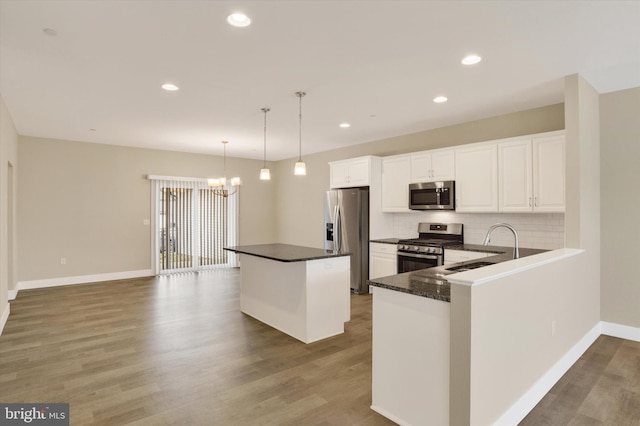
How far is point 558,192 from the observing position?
4.02 metres

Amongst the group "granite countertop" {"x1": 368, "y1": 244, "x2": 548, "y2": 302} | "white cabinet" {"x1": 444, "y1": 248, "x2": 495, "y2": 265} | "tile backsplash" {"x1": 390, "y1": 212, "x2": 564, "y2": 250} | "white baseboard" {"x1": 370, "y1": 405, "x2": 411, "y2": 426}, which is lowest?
"white baseboard" {"x1": 370, "y1": 405, "x2": 411, "y2": 426}

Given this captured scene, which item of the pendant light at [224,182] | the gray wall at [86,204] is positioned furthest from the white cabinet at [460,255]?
the gray wall at [86,204]

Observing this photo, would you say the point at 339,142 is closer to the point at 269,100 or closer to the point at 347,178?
the point at 347,178

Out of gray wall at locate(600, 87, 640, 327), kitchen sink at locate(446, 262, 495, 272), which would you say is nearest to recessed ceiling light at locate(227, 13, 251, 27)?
kitchen sink at locate(446, 262, 495, 272)

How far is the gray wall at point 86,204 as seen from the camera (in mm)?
6297

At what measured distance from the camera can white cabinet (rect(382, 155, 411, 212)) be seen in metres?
5.71

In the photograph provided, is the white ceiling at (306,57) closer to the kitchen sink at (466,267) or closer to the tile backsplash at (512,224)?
the tile backsplash at (512,224)

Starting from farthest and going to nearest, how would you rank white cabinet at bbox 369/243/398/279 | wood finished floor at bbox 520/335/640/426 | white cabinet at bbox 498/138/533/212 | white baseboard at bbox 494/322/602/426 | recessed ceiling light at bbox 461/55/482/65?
white cabinet at bbox 369/243/398/279 < white cabinet at bbox 498/138/533/212 < recessed ceiling light at bbox 461/55/482/65 < wood finished floor at bbox 520/335/640/426 < white baseboard at bbox 494/322/602/426

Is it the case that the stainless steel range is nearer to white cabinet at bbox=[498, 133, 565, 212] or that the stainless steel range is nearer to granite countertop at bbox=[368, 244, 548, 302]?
white cabinet at bbox=[498, 133, 565, 212]

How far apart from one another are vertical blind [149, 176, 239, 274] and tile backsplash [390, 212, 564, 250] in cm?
475

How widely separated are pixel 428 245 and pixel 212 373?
3.25 m

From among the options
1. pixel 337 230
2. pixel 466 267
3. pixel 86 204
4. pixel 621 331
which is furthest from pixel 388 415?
pixel 86 204

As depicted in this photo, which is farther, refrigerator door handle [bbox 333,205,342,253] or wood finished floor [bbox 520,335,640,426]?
refrigerator door handle [bbox 333,205,342,253]

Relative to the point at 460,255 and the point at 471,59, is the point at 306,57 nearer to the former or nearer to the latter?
the point at 471,59
